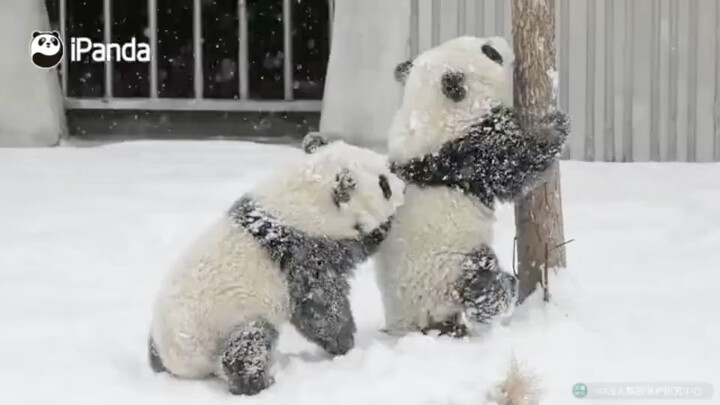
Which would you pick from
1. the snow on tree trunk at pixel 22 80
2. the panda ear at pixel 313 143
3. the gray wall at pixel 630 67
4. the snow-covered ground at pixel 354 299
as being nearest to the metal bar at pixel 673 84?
the gray wall at pixel 630 67

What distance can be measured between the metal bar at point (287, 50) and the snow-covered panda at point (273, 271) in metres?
5.95

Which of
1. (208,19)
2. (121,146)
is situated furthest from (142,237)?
(208,19)

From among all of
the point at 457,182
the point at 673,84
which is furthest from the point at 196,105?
the point at 457,182

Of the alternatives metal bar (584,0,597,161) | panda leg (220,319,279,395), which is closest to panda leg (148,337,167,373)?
panda leg (220,319,279,395)

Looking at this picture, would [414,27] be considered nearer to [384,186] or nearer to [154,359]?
[384,186]

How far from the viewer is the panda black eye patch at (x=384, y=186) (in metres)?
3.76

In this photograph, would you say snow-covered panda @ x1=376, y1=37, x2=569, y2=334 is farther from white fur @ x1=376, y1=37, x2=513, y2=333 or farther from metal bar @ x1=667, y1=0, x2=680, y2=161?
metal bar @ x1=667, y1=0, x2=680, y2=161

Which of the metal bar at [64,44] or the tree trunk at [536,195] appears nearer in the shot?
the tree trunk at [536,195]

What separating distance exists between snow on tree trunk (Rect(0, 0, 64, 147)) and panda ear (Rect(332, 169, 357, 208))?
5.70 m

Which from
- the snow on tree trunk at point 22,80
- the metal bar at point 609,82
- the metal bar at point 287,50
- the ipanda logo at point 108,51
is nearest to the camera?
the metal bar at point 609,82

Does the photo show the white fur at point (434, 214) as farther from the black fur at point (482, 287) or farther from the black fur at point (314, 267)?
the black fur at point (314, 267)

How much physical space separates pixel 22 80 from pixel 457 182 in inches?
223

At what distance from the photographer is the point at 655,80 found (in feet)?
28.0

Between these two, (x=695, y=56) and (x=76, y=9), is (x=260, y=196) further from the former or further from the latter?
(x=76, y=9)
